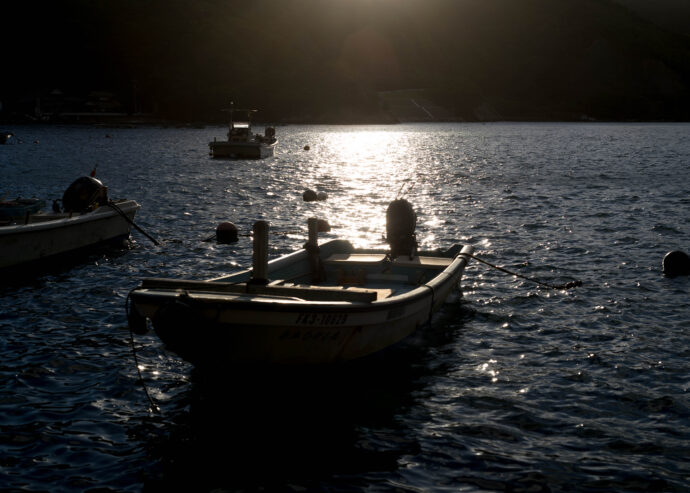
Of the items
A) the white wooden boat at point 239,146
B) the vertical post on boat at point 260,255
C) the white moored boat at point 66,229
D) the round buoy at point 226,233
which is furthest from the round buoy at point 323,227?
the white wooden boat at point 239,146

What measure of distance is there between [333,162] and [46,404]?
192 ft

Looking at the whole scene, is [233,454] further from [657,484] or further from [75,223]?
[75,223]

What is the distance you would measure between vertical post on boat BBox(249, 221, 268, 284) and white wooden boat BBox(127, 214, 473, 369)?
0.02m

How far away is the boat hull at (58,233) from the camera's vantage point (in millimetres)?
18812

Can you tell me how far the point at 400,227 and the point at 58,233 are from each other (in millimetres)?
10028

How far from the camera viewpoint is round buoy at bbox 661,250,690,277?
19484mm

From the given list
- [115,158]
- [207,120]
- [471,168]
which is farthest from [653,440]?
[207,120]

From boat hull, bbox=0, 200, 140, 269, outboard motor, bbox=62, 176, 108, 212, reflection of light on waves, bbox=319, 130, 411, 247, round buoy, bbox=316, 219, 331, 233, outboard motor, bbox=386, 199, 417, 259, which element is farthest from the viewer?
reflection of light on waves, bbox=319, 130, 411, 247

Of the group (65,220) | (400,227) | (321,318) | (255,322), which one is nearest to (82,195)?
(65,220)

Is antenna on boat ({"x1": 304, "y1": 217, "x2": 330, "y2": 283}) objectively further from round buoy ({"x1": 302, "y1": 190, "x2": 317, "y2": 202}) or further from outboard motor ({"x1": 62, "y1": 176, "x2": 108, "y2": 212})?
round buoy ({"x1": 302, "y1": 190, "x2": 317, "y2": 202})

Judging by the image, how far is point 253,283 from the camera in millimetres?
11680

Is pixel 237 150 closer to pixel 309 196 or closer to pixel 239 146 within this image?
pixel 239 146

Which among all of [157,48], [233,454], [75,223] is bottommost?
[233,454]

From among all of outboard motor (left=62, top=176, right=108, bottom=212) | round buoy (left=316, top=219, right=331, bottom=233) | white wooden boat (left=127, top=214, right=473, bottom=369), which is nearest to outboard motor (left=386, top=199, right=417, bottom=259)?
white wooden boat (left=127, top=214, right=473, bottom=369)
